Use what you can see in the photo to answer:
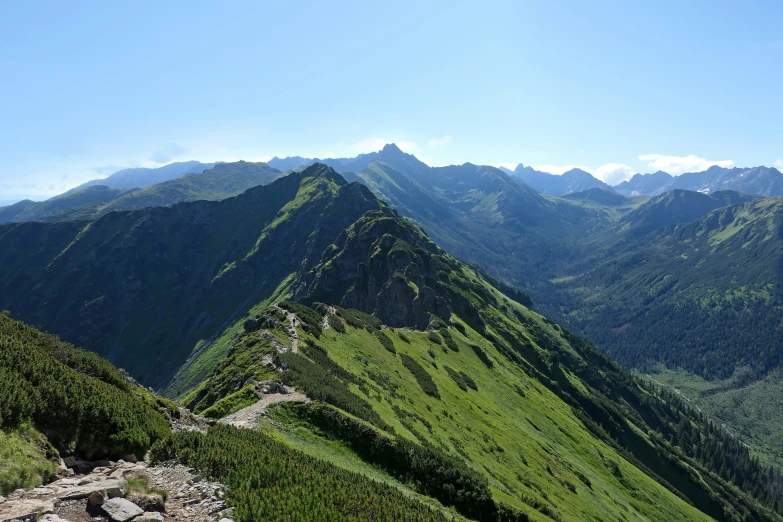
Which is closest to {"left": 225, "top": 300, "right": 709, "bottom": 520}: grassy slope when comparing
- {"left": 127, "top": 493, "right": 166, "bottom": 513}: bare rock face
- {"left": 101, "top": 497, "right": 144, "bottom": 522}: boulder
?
{"left": 127, "top": 493, "right": 166, "bottom": 513}: bare rock face

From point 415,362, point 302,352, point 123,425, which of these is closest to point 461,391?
point 415,362

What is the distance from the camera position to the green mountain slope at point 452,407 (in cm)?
4247

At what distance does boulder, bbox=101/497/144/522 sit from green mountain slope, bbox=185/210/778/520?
823 inches

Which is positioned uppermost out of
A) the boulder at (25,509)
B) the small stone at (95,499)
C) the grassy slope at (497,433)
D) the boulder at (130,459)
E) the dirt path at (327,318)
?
the boulder at (25,509)

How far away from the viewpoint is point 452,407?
3007 inches

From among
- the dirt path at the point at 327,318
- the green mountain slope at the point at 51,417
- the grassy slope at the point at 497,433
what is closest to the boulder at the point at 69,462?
the green mountain slope at the point at 51,417

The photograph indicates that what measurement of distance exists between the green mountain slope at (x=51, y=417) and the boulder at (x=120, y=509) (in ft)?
11.7

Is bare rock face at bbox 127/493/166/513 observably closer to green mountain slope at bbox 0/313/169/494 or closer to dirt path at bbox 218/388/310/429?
green mountain slope at bbox 0/313/169/494

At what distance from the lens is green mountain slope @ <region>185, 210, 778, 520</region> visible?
139 ft

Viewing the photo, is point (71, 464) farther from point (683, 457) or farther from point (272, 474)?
point (683, 457)

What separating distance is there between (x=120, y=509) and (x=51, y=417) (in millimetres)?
7911

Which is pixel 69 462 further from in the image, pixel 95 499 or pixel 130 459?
pixel 95 499

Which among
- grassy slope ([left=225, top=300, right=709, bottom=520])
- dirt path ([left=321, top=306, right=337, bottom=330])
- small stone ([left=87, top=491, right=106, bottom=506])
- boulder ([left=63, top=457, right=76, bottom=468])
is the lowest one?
grassy slope ([left=225, top=300, right=709, bottom=520])

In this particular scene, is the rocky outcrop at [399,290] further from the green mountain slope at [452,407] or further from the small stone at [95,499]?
the small stone at [95,499]
